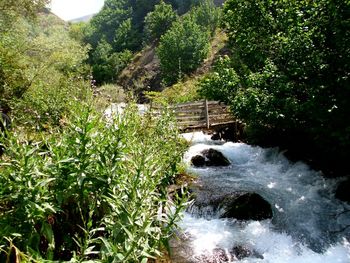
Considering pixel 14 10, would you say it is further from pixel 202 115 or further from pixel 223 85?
pixel 202 115

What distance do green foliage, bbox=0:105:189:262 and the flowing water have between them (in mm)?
2270

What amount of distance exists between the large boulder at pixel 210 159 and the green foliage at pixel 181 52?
83.8 ft

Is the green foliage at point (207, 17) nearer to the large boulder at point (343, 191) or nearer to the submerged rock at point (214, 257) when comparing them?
the large boulder at point (343, 191)

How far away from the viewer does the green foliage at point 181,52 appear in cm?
3691

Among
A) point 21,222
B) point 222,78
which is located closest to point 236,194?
point 21,222

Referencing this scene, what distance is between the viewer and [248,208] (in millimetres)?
7043

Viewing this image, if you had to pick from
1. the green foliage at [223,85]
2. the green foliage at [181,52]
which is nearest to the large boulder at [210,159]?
the green foliage at [223,85]

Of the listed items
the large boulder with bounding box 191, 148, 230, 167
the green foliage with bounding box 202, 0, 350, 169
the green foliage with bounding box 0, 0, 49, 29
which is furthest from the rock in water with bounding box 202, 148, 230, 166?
the green foliage with bounding box 0, 0, 49, 29

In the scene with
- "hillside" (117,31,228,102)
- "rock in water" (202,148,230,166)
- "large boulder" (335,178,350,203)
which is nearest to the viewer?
"large boulder" (335,178,350,203)

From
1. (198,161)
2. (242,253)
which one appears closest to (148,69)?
(198,161)

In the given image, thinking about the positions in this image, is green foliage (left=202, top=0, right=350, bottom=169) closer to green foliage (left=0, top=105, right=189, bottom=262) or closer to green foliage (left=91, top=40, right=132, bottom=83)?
green foliage (left=0, top=105, right=189, bottom=262)

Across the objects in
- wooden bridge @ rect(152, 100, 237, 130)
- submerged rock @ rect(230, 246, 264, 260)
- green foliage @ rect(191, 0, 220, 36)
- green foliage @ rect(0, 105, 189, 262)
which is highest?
green foliage @ rect(191, 0, 220, 36)

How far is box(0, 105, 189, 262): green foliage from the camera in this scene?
2520 mm

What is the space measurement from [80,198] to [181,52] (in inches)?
1394
